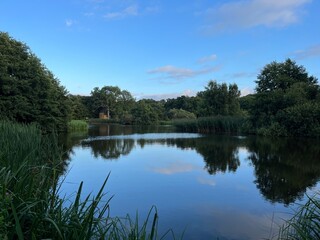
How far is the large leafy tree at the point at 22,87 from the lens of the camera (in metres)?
18.0

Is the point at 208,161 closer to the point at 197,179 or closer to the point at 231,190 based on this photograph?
the point at 197,179

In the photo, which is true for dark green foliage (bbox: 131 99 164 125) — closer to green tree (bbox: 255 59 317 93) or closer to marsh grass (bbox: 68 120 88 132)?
marsh grass (bbox: 68 120 88 132)

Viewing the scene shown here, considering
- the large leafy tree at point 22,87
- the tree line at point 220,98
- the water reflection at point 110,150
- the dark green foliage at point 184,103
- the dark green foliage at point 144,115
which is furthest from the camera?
the dark green foliage at point 184,103

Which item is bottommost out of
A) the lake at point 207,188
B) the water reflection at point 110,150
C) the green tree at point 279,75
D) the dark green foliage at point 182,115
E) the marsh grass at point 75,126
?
the lake at point 207,188

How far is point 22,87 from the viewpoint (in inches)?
776

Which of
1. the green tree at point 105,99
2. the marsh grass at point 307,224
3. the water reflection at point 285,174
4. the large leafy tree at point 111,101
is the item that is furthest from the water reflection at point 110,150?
the green tree at point 105,99

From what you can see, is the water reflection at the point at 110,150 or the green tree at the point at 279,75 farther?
the green tree at the point at 279,75

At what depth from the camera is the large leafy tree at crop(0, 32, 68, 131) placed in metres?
18.0

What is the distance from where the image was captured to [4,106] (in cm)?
1761

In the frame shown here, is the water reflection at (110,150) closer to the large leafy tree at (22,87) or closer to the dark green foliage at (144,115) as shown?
the large leafy tree at (22,87)

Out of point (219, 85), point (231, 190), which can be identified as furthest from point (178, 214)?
point (219, 85)

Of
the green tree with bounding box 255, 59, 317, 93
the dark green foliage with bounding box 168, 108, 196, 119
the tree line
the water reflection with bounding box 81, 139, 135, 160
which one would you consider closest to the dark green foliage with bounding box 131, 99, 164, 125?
the dark green foliage with bounding box 168, 108, 196, 119

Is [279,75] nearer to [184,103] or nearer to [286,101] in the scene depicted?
[286,101]

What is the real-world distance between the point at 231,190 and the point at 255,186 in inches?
29.9
